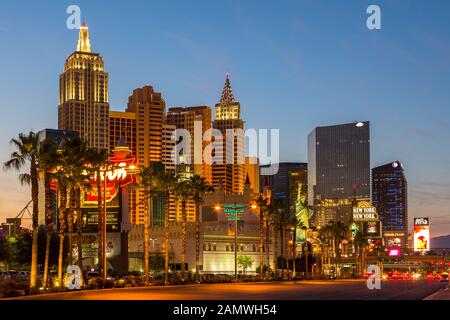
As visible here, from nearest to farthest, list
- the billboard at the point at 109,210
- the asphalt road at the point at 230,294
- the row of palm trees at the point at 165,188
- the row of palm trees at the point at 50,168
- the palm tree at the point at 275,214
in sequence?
the asphalt road at the point at 230,294
the row of palm trees at the point at 50,168
the row of palm trees at the point at 165,188
the billboard at the point at 109,210
the palm tree at the point at 275,214

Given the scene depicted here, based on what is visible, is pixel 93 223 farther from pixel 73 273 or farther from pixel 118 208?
pixel 73 273

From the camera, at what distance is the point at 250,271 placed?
18575cm

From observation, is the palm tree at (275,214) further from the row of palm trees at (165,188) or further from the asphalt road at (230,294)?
the asphalt road at (230,294)

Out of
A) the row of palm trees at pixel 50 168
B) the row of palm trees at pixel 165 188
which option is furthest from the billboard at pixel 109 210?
the row of palm trees at pixel 50 168

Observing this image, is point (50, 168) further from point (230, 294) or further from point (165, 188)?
point (165, 188)

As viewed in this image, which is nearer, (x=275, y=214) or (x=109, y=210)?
(x=109, y=210)

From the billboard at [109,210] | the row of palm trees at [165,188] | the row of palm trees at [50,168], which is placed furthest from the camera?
the billboard at [109,210]

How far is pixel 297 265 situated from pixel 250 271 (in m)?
14.1

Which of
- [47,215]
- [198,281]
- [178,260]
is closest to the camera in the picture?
[47,215]

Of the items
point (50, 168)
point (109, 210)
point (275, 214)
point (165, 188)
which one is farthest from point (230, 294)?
point (275, 214)

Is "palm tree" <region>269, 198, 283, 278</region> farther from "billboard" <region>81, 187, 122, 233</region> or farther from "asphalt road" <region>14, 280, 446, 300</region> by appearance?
"asphalt road" <region>14, 280, 446, 300</region>
